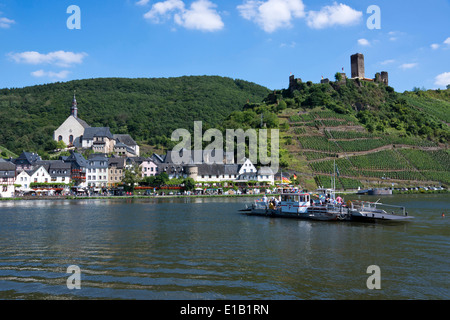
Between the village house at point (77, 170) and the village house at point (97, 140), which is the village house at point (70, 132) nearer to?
Answer: the village house at point (97, 140)

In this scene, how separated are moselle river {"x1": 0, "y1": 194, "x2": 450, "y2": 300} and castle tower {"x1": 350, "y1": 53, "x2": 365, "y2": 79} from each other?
146m

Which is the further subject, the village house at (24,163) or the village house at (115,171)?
the village house at (115,171)

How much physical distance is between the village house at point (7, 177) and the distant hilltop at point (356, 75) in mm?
113323

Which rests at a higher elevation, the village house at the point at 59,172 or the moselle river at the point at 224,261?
the village house at the point at 59,172

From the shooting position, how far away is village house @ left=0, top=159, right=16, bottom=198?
92.7 m

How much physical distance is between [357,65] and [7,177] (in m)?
146

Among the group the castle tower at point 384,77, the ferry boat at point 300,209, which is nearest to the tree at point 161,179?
the ferry boat at point 300,209

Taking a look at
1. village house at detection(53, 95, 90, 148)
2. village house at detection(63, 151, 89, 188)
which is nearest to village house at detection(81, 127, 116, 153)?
village house at detection(53, 95, 90, 148)

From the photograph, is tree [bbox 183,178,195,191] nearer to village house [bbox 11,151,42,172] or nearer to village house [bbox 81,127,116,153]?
village house [bbox 11,151,42,172]

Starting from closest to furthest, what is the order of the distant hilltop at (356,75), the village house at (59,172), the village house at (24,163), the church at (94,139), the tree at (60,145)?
1. the village house at (59,172)
2. the village house at (24,163)
3. the church at (94,139)
4. the tree at (60,145)
5. the distant hilltop at (356,75)

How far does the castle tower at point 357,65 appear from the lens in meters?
168

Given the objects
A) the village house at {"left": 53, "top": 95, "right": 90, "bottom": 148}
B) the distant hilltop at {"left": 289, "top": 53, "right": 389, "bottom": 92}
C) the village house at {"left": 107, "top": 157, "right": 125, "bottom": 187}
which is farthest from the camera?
the distant hilltop at {"left": 289, "top": 53, "right": 389, "bottom": 92}
